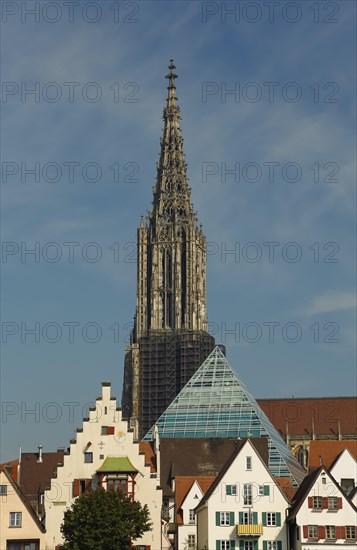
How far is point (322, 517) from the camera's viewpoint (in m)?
80.6

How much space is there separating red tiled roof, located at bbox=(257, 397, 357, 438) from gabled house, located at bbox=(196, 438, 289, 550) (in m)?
97.5

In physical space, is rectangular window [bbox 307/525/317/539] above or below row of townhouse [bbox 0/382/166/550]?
below

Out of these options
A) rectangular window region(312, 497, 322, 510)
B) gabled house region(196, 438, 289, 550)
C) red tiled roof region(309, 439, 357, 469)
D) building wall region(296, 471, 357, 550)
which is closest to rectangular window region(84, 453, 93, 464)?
gabled house region(196, 438, 289, 550)

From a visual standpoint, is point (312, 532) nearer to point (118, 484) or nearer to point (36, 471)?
point (118, 484)

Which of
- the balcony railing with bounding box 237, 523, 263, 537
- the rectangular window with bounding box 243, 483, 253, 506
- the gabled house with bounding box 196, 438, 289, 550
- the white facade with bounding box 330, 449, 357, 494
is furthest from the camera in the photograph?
the white facade with bounding box 330, 449, 357, 494

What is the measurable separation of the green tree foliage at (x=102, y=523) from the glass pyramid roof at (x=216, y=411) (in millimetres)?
48188

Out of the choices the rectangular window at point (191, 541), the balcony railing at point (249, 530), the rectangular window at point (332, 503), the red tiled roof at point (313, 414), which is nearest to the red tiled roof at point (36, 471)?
the rectangular window at point (191, 541)

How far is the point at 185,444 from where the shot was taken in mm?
108688

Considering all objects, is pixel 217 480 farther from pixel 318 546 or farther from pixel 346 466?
pixel 346 466

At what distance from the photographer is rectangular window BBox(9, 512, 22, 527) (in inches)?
3258

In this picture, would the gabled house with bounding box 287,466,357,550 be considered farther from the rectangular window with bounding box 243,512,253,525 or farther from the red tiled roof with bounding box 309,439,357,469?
the red tiled roof with bounding box 309,439,357,469

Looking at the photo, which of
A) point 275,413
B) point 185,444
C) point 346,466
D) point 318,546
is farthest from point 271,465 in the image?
point 275,413

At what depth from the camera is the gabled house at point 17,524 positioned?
82438 millimetres

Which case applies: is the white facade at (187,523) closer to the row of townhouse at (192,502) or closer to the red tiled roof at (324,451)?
the row of townhouse at (192,502)
